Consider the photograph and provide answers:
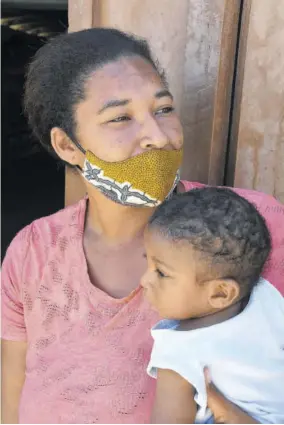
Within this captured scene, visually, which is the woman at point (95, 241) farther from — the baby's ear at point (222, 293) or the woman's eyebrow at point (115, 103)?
the baby's ear at point (222, 293)

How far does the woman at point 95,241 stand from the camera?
1.58m

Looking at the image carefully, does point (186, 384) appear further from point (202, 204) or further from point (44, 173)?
point (44, 173)

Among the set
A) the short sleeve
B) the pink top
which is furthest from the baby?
the short sleeve

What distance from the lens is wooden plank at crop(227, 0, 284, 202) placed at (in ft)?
6.01

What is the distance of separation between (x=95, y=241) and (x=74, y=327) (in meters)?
0.27

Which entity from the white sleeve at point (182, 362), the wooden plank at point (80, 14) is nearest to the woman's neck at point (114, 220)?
the white sleeve at point (182, 362)

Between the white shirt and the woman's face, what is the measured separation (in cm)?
50

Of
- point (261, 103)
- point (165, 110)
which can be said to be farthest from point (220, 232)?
point (261, 103)

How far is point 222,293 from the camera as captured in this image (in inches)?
50.8

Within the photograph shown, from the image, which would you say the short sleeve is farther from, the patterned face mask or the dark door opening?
the dark door opening

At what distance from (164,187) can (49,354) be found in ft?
1.77

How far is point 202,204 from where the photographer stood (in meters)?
1.28

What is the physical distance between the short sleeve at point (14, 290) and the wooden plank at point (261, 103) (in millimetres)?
695

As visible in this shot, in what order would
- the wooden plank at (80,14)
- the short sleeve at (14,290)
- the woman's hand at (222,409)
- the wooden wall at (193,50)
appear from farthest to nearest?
the wooden plank at (80,14)
the wooden wall at (193,50)
the short sleeve at (14,290)
the woman's hand at (222,409)
